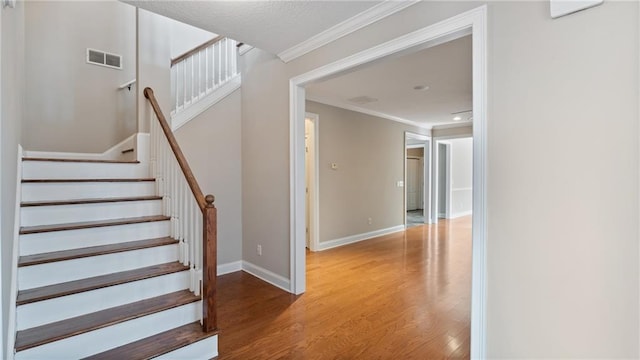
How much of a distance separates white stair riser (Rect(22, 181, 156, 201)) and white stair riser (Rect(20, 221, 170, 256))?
45 cm

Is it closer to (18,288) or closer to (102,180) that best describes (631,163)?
→ (18,288)

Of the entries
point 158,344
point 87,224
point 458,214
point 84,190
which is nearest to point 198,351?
point 158,344

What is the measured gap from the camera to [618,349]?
1.30 metres

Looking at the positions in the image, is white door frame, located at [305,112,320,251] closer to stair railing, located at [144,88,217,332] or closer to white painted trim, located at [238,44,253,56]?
white painted trim, located at [238,44,253,56]

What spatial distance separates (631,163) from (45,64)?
17.9 ft

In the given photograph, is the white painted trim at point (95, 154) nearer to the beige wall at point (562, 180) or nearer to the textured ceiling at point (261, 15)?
the textured ceiling at point (261, 15)

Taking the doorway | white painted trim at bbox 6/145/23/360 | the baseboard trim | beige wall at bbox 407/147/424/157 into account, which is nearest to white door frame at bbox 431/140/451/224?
the doorway

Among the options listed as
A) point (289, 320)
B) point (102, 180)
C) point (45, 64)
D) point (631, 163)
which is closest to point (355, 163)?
point (289, 320)

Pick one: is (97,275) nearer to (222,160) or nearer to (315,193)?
(222,160)

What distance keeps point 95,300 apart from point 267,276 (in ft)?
5.69

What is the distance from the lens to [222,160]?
3.69 meters

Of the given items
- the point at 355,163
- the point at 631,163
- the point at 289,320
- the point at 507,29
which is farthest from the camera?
the point at 355,163

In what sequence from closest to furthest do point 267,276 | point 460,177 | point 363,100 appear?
point 267,276 → point 363,100 → point 460,177

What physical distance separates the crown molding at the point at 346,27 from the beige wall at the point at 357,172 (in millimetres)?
1697
